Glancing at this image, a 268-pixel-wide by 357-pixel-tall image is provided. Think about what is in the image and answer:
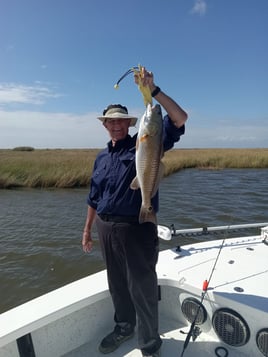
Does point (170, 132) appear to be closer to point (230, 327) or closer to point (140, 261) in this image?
point (140, 261)

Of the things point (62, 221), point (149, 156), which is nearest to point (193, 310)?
point (149, 156)

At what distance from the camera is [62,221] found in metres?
10.2

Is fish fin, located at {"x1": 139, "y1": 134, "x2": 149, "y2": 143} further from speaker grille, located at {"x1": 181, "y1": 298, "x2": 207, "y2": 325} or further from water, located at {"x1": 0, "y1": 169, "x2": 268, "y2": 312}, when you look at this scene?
water, located at {"x1": 0, "y1": 169, "x2": 268, "y2": 312}

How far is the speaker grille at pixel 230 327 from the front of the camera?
8.31 feet

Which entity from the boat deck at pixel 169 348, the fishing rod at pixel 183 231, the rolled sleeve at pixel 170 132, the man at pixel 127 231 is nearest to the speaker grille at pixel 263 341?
the boat deck at pixel 169 348

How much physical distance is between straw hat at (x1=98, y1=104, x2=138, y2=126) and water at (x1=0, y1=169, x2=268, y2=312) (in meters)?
4.34

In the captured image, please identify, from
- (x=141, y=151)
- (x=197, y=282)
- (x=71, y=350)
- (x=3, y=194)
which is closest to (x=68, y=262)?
(x=71, y=350)

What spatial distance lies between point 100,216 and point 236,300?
4.54 feet

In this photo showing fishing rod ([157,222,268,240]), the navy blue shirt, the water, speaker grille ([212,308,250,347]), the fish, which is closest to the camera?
the fish

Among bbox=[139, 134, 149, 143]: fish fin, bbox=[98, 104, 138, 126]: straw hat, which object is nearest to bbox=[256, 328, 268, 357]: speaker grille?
bbox=[139, 134, 149, 143]: fish fin

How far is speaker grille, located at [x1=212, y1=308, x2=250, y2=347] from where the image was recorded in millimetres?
2533

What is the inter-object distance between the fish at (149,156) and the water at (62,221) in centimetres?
432

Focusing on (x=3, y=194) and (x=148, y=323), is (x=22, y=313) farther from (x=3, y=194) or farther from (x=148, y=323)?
(x=3, y=194)

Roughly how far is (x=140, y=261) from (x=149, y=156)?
0.92 meters
